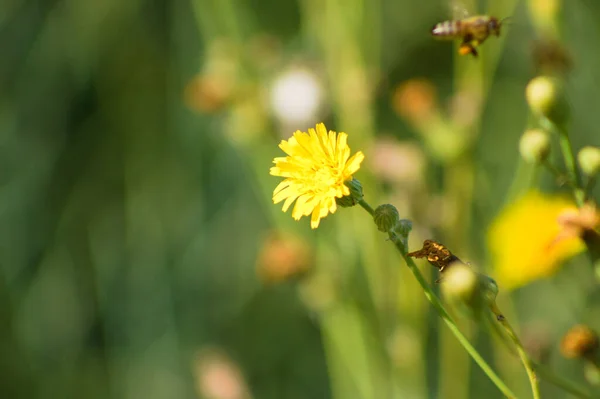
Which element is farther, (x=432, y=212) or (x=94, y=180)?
(x=94, y=180)

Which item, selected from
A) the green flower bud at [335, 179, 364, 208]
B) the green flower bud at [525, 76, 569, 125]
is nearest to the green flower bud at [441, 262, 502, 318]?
the green flower bud at [335, 179, 364, 208]

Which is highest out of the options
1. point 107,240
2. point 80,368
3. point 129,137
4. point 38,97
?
point 38,97

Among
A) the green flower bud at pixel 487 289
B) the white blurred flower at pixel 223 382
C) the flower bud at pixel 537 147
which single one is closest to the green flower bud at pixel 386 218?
the green flower bud at pixel 487 289

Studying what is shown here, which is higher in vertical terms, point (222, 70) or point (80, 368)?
point (222, 70)

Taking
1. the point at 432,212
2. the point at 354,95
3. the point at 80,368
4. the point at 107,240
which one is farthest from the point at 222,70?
the point at 80,368

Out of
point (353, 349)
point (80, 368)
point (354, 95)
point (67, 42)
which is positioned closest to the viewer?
point (353, 349)

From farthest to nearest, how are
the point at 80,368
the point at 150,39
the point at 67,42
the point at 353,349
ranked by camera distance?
the point at 150,39, the point at 67,42, the point at 80,368, the point at 353,349

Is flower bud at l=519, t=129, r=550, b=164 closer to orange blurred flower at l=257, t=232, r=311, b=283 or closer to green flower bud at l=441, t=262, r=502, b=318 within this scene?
green flower bud at l=441, t=262, r=502, b=318

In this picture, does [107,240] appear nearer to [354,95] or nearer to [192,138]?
[192,138]
